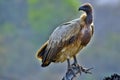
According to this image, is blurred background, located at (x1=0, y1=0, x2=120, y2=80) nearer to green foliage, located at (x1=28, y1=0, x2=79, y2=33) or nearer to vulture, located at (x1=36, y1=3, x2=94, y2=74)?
green foliage, located at (x1=28, y1=0, x2=79, y2=33)

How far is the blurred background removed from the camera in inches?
1767

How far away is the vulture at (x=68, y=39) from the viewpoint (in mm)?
11570

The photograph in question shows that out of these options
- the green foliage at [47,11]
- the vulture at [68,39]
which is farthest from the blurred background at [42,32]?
the vulture at [68,39]

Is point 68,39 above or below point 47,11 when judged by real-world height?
below

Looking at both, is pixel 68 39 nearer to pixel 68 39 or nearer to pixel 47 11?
pixel 68 39

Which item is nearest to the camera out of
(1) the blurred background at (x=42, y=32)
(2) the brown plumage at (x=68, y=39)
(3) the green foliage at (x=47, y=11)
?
(2) the brown plumage at (x=68, y=39)

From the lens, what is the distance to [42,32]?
50.3 meters

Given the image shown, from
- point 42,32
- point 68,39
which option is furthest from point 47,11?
point 68,39

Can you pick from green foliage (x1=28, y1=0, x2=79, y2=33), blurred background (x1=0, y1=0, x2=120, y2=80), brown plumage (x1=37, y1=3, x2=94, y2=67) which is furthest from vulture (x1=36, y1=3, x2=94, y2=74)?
green foliage (x1=28, y1=0, x2=79, y2=33)

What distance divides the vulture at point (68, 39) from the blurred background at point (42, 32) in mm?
29000

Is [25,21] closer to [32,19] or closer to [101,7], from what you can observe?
[32,19]

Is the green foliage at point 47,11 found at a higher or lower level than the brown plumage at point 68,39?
higher

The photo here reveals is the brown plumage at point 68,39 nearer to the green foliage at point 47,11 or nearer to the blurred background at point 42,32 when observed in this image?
the blurred background at point 42,32

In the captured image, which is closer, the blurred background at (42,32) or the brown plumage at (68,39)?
the brown plumage at (68,39)
